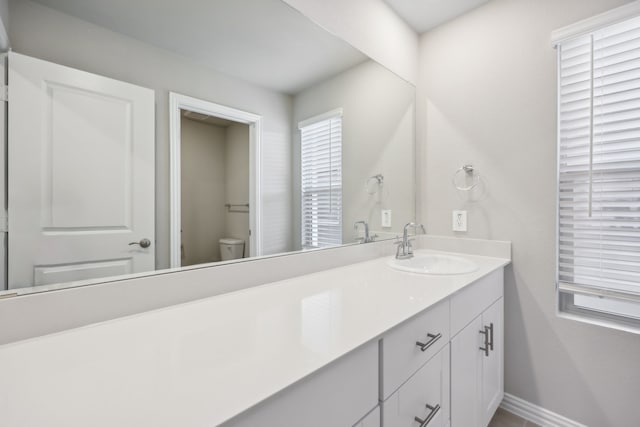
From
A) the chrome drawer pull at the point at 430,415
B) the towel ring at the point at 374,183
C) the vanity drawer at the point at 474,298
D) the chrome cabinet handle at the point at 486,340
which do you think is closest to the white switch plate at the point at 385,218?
the towel ring at the point at 374,183

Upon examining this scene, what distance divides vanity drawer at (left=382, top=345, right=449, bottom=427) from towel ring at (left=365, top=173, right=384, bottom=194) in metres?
0.93

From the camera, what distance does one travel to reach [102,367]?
0.55m

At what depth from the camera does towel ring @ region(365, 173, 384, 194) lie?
1708mm

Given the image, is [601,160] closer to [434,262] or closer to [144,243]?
[434,262]

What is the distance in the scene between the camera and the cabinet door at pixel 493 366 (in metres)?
1.35

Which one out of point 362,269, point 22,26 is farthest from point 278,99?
point 362,269

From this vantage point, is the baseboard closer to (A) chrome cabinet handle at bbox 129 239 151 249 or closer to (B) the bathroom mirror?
(B) the bathroom mirror

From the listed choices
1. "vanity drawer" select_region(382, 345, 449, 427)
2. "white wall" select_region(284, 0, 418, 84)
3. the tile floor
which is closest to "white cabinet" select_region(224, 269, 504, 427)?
"vanity drawer" select_region(382, 345, 449, 427)

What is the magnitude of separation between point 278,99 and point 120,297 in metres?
0.94

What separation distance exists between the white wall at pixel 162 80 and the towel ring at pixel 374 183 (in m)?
0.59

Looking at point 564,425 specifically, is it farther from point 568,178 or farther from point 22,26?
point 22,26

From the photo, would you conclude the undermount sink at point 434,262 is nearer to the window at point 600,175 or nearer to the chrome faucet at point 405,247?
the chrome faucet at point 405,247

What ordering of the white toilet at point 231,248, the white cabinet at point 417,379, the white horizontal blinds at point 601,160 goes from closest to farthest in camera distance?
the white cabinet at point 417,379 < the white toilet at point 231,248 < the white horizontal blinds at point 601,160

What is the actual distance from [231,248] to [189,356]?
0.52m
